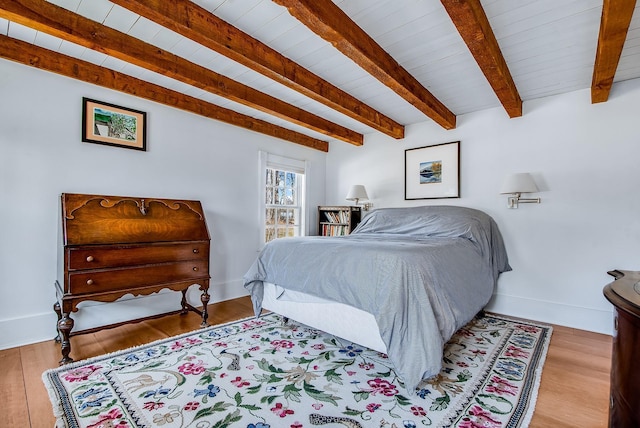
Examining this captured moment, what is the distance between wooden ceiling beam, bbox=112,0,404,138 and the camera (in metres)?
1.67

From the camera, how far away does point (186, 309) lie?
122 inches

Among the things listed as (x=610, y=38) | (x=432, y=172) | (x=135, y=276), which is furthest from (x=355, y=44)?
(x=135, y=276)

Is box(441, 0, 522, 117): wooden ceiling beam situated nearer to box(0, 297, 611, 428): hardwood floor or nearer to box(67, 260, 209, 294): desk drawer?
box(0, 297, 611, 428): hardwood floor

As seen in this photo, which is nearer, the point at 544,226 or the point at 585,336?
the point at 585,336

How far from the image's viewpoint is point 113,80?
8.79 ft

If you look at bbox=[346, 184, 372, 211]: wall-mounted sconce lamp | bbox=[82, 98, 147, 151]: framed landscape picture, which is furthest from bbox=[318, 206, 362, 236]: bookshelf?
bbox=[82, 98, 147, 151]: framed landscape picture

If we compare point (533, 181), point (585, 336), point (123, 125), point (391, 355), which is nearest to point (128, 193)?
point (123, 125)

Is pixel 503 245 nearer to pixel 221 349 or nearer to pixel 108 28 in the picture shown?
pixel 221 349

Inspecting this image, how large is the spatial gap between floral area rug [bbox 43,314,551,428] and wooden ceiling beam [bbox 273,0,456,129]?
2050 millimetres

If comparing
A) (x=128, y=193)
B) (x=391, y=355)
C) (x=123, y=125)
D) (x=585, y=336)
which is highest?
(x=123, y=125)

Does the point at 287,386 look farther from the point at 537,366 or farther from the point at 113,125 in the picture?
the point at 113,125

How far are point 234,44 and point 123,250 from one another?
173 centimetres

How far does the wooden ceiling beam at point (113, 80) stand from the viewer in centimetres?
226

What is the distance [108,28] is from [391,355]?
8.94 feet
